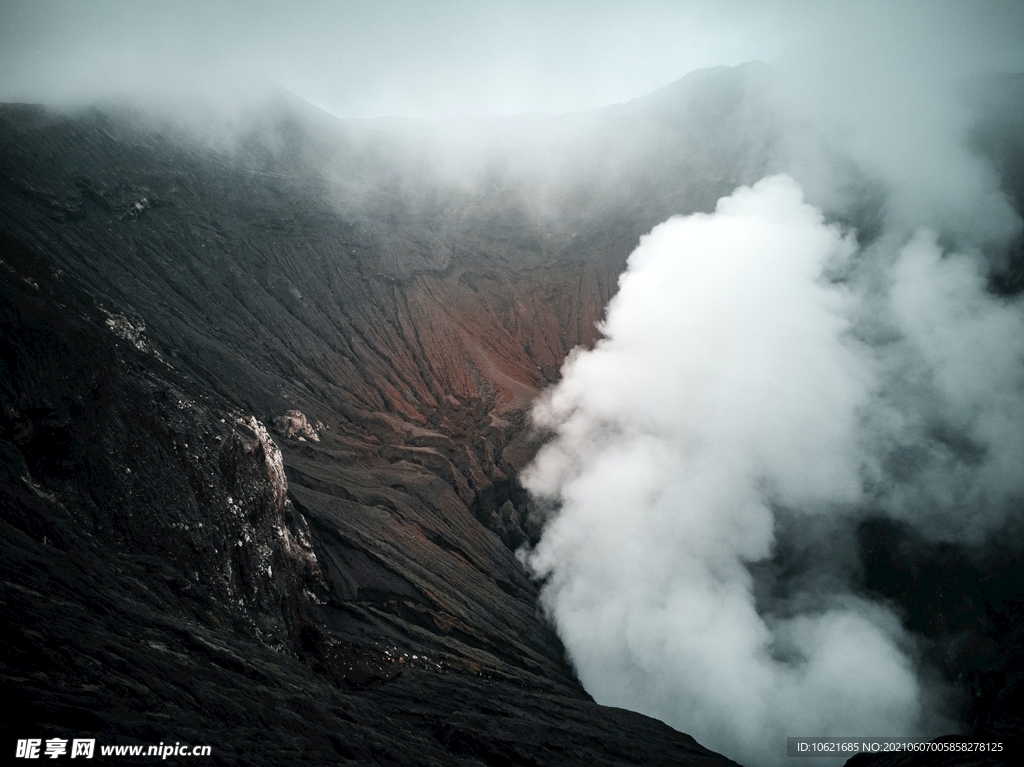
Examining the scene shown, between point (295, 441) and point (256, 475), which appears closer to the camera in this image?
point (256, 475)

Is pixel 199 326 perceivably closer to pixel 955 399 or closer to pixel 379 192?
pixel 379 192

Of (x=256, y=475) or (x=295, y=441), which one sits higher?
(x=295, y=441)

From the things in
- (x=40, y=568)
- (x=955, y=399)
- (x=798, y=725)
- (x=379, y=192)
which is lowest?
(x=798, y=725)

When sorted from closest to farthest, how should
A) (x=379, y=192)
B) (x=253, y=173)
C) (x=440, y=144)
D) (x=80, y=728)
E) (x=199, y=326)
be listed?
(x=80, y=728), (x=199, y=326), (x=253, y=173), (x=379, y=192), (x=440, y=144)

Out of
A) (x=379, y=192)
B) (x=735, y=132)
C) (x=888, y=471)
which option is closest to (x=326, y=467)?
(x=888, y=471)

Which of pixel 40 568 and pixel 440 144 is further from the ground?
pixel 440 144

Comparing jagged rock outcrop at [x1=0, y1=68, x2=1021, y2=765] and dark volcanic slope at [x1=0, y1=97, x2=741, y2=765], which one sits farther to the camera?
jagged rock outcrop at [x1=0, y1=68, x2=1021, y2=765]

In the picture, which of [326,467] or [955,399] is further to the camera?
[326,467]

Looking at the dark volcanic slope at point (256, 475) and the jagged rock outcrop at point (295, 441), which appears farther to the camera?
the jagged rock outcrop at point (295, 441)
